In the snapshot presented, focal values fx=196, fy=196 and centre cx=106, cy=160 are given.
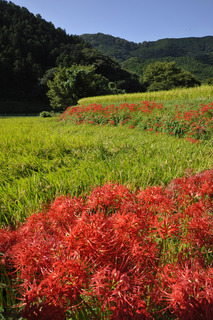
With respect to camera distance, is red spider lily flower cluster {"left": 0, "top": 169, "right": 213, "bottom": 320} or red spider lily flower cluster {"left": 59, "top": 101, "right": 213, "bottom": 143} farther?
red spider lily flower cluster {"left": 59, "top": 101, "right": 213, "bottom": 143}

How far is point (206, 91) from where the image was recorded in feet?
29.8

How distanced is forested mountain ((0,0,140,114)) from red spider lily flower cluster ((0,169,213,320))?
130 ft

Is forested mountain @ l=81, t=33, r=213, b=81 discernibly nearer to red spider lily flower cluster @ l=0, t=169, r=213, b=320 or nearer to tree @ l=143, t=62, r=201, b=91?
tree @ l=143, t=62, r=201, b=91

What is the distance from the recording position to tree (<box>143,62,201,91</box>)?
41.9 m

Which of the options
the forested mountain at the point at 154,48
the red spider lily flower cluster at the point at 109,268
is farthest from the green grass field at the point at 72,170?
the forested mountain at the point at 154,48

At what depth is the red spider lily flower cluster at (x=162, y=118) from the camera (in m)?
5.44

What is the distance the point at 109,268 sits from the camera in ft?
2.48

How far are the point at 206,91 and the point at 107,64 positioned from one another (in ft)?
126

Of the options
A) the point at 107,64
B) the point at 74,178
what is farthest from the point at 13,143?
the point at 107,64

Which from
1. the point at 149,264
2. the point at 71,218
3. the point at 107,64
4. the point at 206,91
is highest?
the point at 107,64

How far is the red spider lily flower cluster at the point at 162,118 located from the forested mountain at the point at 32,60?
106ft

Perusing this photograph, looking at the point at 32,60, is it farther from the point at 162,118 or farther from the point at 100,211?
the point at 100,211

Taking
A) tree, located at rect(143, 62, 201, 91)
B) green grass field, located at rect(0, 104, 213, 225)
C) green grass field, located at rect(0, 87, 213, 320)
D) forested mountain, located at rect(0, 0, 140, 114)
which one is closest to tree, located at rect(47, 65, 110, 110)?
green grass field, located at rect(0, 87, 213, 320)

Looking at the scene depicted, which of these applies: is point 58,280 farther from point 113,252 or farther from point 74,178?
point 74,178
